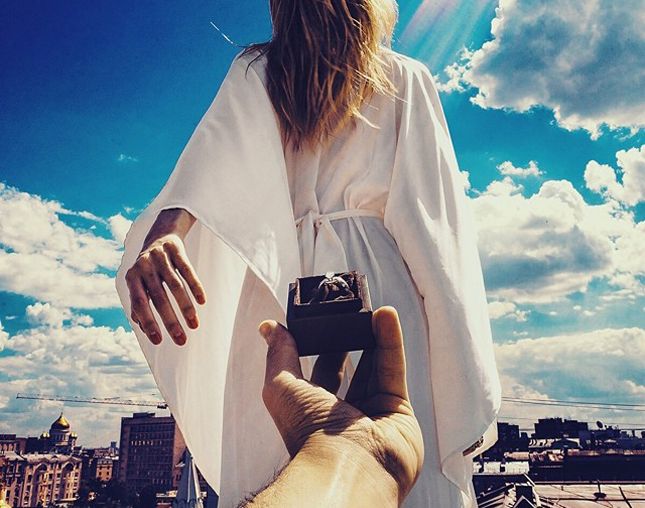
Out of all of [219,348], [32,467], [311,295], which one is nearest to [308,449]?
[311,295]

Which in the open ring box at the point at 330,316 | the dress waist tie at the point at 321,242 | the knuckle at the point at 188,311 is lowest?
the open ring box at the point at 330,316

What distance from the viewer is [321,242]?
1.74 metres

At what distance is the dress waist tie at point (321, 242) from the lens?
5.49 feet

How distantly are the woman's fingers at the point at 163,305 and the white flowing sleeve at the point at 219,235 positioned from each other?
1.18ft

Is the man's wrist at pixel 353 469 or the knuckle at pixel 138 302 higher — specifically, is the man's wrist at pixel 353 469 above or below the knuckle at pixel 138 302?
below

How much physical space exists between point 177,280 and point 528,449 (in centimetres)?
2924

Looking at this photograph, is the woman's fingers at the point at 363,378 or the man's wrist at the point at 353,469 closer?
the man's wrist at the point at 353,469

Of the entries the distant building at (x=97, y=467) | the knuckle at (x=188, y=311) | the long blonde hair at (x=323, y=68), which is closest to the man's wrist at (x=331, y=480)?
the knuckle at (x=188, y=311)

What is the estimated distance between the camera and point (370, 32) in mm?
1942

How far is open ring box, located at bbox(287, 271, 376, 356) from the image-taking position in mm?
981

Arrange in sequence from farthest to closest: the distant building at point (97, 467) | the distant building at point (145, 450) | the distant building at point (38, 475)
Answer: the distant building at point (97, 467)
the distant building at point (145, 450)
the distant building at point (38, 475)

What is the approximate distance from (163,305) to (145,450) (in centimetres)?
9279

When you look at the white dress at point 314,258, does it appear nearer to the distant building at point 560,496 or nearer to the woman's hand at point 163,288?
the woman's hand at point 163,288

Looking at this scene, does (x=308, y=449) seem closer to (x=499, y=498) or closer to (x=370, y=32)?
(x=370, y=32)
